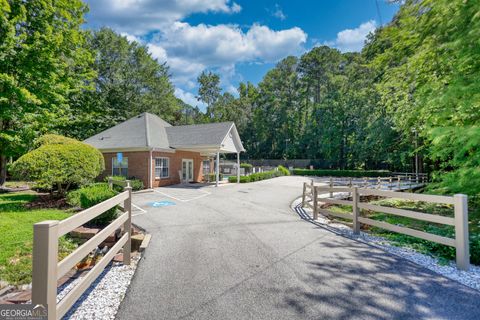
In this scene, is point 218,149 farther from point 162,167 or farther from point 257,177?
point 257,177

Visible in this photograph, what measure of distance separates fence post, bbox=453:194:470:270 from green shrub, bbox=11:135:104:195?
1145 centimetres

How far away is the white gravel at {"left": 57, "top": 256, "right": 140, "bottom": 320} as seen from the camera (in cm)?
291

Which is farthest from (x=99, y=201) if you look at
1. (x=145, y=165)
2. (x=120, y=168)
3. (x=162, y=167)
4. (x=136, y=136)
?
(x=136, y=136)

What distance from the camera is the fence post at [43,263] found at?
198 centimetres

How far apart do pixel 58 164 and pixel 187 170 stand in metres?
12.4

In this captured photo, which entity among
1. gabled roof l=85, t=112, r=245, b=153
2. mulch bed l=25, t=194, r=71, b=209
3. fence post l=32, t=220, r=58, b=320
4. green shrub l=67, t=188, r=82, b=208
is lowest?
mulch bed l=25, t=194, r=71, b=209

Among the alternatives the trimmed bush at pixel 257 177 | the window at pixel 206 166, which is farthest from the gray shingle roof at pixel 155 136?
the trimmed bush at pixel 257 177

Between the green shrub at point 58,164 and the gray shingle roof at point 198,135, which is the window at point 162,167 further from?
the green shrub at point 58,164

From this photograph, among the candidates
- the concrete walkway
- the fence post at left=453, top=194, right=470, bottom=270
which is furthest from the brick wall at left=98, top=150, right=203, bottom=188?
the fence post at left=453, top=194, right=470, bottom=270

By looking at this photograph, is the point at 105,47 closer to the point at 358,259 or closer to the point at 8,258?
the point at 8,258

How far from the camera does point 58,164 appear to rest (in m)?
9.72

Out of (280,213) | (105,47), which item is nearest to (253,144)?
(105,47)

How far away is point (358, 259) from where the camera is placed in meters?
4.59

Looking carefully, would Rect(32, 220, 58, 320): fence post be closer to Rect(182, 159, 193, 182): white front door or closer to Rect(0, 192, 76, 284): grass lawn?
Rect(0, 192, 76, 284): grass lawn
